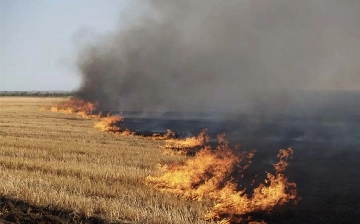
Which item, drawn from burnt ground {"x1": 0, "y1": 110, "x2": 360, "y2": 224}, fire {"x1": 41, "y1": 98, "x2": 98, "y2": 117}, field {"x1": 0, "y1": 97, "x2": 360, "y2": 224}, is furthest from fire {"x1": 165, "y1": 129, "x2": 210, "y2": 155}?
fire {"x1": 41, "y1": 98, "x2": 98, "y2": 117}

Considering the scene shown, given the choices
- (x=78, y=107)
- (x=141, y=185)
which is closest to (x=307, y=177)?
(x=141, y=185)

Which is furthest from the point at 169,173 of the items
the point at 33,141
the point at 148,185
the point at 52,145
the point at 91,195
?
the point at 33,141

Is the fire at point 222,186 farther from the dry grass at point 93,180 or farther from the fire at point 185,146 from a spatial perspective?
the fire at point 185,146

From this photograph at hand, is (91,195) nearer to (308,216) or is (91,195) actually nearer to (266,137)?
(308,216)

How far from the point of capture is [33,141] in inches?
753

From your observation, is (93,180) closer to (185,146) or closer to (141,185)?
(141,185)

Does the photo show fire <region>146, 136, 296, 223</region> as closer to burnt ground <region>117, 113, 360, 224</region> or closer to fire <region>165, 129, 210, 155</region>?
burnt ground <region>117, 113, 360, 224</region>

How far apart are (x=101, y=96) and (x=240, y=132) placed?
92.8 feet

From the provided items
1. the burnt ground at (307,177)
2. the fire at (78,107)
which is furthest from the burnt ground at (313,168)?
the fire at (78,107)

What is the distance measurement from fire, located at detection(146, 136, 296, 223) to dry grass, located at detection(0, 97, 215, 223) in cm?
50

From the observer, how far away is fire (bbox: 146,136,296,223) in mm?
10037

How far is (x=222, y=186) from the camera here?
12.1 m

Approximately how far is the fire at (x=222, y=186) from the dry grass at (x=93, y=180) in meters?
0.50

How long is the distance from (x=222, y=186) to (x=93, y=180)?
11.7ft
